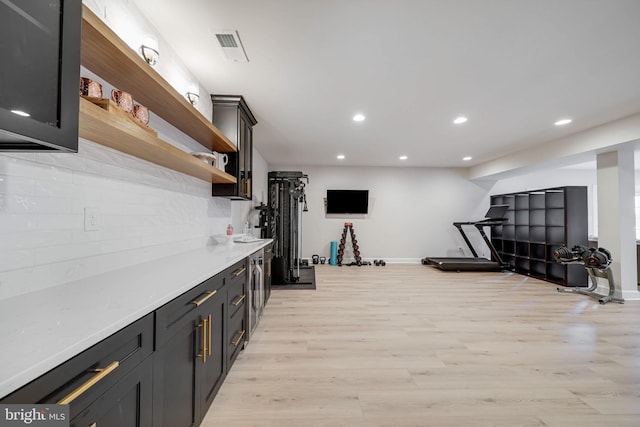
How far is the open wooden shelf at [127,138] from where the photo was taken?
3.76 feet

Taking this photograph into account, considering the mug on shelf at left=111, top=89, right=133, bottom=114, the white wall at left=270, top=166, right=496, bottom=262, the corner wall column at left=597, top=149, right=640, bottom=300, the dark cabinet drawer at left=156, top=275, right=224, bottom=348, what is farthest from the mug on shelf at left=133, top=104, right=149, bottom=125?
the corner wall column at left=597, top=149, right=640, bottom=300

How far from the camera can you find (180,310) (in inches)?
47.7

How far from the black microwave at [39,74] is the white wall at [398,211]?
650 cm

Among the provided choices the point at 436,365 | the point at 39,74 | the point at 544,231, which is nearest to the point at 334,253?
the point at 544,231

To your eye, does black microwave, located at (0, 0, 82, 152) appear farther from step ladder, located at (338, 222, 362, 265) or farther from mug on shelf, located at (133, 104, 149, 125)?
step ladder, located at (338, 222, 362, 265)

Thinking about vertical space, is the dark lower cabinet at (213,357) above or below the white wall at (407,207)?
below

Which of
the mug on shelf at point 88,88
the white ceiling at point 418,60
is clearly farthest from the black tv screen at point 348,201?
the mug on shelf at point 88,88

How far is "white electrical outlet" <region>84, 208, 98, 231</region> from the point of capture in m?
1.40

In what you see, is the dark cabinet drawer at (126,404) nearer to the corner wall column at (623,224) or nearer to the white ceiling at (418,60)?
the white ceiling at (418,60)

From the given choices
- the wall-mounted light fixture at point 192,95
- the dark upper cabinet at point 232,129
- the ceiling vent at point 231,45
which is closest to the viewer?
the ceiling vent at point 231,45

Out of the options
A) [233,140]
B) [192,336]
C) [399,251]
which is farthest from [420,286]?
[192,336]

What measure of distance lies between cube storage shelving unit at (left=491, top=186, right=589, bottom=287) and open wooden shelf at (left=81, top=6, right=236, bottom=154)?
257 inches

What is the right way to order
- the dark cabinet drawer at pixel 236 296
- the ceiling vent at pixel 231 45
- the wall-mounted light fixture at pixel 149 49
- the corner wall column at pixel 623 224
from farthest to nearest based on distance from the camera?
the corner wall column at pixel 623 224 < the ceiling vent at pixel 231 45 < the dark cabinet drawer at pixel 236 296 < the wall-mounted light fixture at pixel 149 49

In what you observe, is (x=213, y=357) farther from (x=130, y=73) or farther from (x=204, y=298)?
(x=130, y=73)
